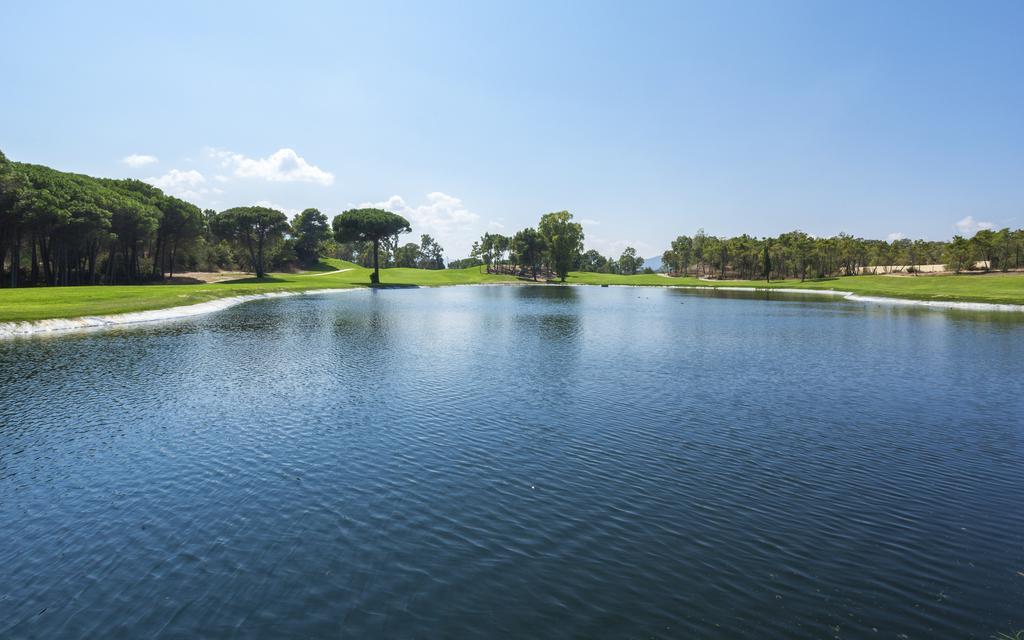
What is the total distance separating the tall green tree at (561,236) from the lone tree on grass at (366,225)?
54145 mm

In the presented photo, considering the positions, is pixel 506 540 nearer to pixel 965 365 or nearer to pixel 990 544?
pixel 990 544

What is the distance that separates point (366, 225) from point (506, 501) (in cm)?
13971

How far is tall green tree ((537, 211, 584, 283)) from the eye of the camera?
7042 inches

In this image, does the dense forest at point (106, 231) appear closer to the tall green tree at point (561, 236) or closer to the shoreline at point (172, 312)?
the shoreline at point (172, 312)

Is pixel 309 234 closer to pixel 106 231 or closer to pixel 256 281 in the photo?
pixel 256 281

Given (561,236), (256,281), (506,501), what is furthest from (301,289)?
(506,501)

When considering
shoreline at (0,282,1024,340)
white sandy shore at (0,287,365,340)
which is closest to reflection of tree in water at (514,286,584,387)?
white sandy shore at (0,287,365,340)

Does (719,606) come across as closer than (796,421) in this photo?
Yes

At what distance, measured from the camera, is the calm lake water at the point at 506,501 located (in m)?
10.0

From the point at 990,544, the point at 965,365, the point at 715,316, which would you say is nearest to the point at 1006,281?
the point at 715,316

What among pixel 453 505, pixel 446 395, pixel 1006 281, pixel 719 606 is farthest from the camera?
pixel 1006 281

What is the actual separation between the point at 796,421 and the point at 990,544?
10.7m

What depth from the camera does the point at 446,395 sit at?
2753 cm

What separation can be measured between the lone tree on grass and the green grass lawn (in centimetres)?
1405
